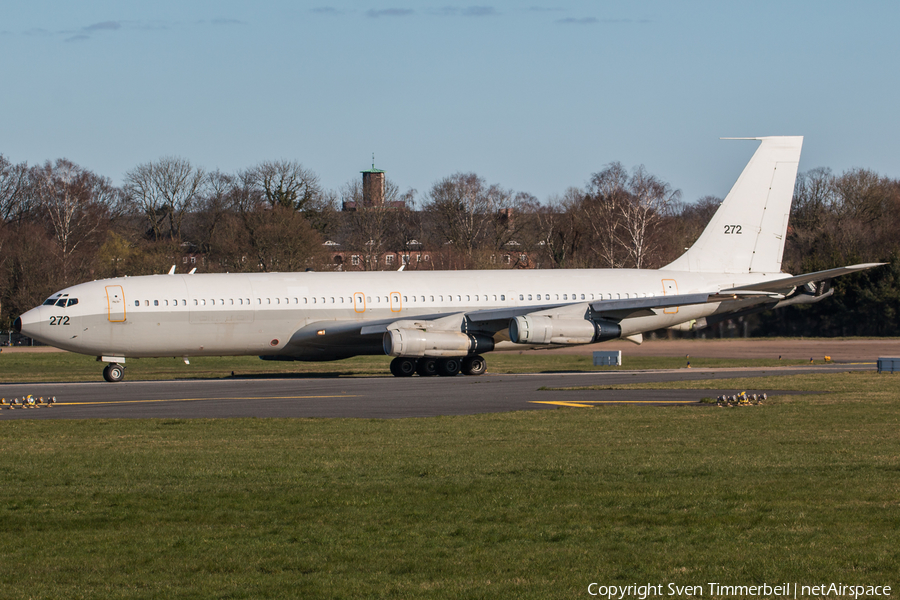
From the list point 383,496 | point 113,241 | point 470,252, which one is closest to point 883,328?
point 470,252

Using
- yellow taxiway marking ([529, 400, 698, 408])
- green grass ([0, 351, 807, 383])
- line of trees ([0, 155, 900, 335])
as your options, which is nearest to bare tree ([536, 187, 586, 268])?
line of trees ([0, 155, 900, 335])

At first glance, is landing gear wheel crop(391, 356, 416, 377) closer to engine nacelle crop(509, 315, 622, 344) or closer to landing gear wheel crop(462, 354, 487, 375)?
landing gear wheel crop(462, 354, 487, 375)

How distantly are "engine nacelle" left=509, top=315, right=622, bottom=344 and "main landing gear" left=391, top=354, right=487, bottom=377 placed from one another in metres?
1.81

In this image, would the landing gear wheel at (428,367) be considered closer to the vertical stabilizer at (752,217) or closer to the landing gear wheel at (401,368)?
the landing gear wheel at (401,368)

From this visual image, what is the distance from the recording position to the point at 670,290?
127 ft

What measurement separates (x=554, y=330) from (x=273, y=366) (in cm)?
1433

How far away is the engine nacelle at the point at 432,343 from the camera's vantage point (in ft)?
110

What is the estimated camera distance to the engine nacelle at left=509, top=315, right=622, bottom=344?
34.9 metres

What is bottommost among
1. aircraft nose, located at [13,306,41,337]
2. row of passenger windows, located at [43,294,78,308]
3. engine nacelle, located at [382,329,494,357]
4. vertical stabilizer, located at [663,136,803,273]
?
engine nacelle, located at [382,329,494,357]

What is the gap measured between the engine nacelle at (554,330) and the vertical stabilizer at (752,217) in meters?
6.30

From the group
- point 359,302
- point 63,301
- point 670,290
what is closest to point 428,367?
point 359,302

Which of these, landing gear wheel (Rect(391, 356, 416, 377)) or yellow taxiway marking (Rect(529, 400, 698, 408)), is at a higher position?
landing gear wheel (Rect(391, 356, 416, 377))

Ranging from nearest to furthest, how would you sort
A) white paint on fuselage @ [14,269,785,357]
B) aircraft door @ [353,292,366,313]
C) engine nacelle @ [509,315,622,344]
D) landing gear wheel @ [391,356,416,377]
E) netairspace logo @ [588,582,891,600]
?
netairspace logo @ [588,582,891,600], white paint on fuselage @ [14,269,785,357], engine nacelle @ [509,315,622,344], aircraft door @ [353,292,366,313], landing gear wheel @ [391,356,416,377]

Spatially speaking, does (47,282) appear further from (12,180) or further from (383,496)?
(383,496)
